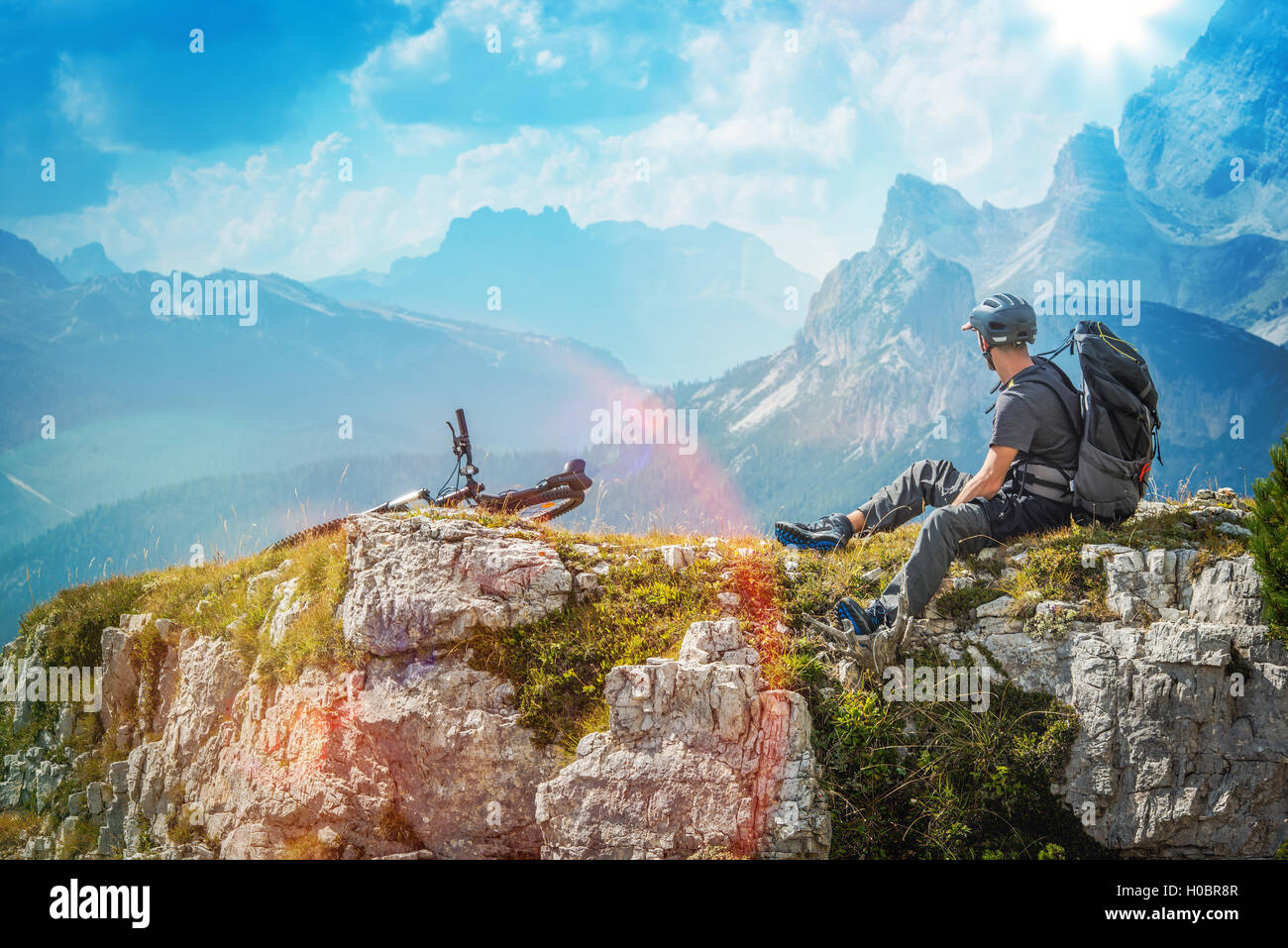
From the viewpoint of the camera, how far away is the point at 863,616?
8.98 m

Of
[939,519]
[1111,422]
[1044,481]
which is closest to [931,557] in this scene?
[939,519]

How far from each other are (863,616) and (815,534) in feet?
5.81

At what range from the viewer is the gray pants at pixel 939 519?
9078 mm

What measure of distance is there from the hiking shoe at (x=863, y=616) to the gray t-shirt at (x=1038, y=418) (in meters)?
2.16

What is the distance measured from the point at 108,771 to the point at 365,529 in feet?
21.2

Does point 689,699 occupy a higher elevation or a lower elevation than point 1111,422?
lower

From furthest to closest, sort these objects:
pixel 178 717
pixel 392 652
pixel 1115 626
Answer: pixel 178 717, pixel 392 652, pixel 1115 626

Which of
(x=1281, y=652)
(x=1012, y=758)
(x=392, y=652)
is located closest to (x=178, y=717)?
(x=392, y=652)

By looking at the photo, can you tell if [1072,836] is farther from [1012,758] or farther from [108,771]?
[108,771]

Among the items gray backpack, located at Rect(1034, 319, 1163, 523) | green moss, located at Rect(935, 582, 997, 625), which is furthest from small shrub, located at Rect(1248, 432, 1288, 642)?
green moss, located at Rect(935, 582, 997, 625)

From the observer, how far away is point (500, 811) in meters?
9.24
